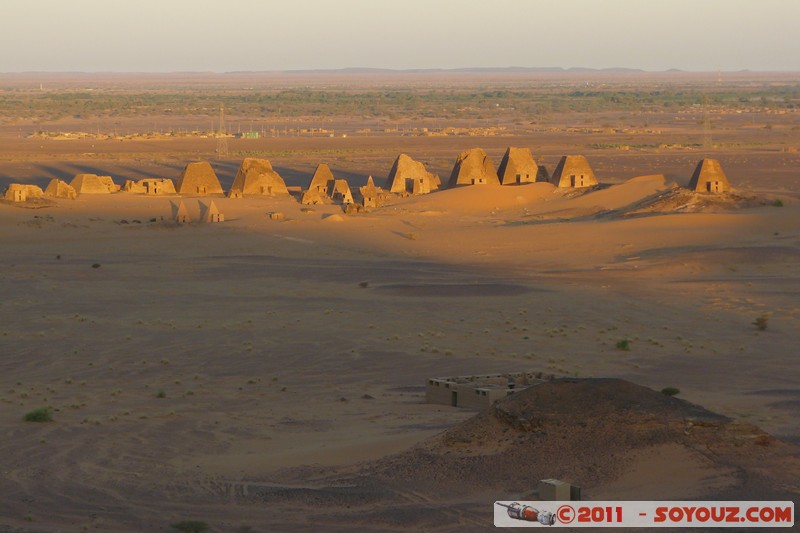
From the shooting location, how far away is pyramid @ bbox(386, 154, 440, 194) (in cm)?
5747

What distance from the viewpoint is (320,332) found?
2666cm

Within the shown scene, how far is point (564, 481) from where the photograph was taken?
13492 mm

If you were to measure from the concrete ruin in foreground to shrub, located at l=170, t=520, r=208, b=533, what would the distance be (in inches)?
243

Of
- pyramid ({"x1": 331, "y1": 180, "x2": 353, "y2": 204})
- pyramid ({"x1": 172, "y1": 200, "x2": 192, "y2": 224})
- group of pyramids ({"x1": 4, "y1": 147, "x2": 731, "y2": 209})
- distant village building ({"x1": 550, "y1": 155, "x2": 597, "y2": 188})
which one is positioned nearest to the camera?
pyramid ({"x1": 172, "y1": 200, "x2": 192, "y2": 224})

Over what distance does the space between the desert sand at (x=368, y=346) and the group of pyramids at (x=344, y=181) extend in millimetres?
1491

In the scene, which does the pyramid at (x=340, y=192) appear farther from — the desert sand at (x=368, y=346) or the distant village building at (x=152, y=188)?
the distant village building at (x=152, y=188)

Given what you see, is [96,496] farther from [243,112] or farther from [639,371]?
[243,112]

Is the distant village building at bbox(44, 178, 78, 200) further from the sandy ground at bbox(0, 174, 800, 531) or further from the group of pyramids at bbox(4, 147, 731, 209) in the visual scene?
the sandy ground at bbox(0, 174, 800, 531)

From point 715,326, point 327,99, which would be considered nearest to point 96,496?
point 715,326

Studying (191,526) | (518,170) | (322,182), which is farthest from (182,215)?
(191,526)

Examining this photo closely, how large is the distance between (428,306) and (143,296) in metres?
6.67

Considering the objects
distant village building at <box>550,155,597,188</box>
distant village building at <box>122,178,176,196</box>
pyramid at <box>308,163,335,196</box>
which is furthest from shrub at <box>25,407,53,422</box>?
distant village building at <box>550,155,597,188</box>

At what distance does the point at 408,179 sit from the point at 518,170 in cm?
455

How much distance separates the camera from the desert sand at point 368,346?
1377cm
